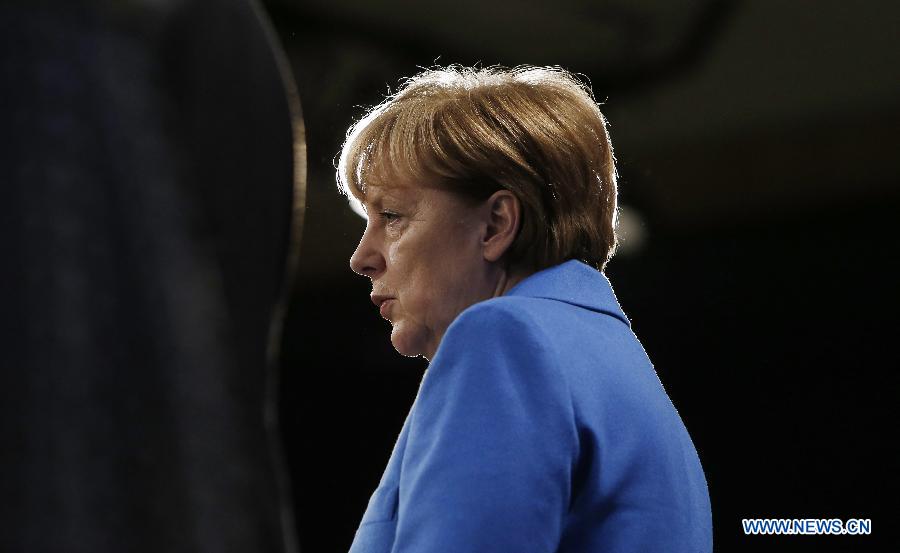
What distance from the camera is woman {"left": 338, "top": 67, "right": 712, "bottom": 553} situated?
1.95 ft

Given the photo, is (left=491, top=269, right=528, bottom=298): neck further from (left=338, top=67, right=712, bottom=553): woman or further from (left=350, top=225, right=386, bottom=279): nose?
(left=350, top=225, right=386, bottom=279): nose

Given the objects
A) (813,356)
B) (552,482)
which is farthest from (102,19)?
(813,356)

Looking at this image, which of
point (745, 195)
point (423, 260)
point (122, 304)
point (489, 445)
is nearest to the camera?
point (122, 304)

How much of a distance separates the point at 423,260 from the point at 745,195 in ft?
3.62

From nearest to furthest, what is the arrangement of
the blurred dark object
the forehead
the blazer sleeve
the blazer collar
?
the blurred dark object < the blazer sleeve < the blazer collar < the forehead

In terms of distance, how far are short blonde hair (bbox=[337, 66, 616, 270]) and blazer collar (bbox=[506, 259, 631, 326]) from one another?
1.3 inches

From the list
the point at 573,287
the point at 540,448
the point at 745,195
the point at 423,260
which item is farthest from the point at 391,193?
the point at 745,195

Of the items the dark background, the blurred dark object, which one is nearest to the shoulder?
the blurred dark object

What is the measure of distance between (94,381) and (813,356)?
171 centimetres

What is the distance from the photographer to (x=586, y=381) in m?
0.66

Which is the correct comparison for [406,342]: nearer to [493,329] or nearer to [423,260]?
[423,260]

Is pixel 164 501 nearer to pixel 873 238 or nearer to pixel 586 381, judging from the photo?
pixel 586 381

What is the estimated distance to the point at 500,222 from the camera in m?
0.82

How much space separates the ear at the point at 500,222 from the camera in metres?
0.81
